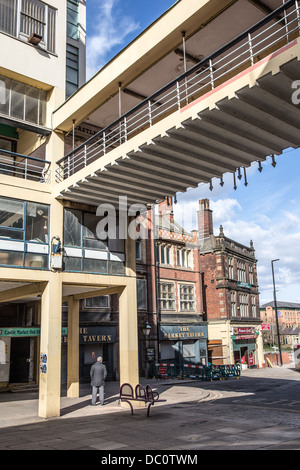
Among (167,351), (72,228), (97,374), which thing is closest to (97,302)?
(167,351)

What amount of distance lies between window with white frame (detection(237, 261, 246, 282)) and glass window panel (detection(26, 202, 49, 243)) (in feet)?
99.3

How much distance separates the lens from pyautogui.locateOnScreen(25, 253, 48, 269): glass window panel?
14.3 m

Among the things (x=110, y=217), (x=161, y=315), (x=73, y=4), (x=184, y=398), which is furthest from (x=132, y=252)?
(x=161, y=315)

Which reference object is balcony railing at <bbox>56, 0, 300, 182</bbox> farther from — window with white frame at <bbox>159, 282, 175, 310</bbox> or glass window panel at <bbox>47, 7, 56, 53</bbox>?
window with white frame at <bbox>159, 282, 175, 310</bbox>

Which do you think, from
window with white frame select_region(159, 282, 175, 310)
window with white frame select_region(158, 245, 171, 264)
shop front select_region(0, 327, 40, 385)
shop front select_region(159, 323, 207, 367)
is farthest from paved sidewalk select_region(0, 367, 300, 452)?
window with white frame select_region(158, 245, 171, 264)

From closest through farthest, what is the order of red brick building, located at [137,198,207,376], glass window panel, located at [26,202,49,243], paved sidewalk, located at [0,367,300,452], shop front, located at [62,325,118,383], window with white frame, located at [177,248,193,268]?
paved sidewalk, located at [0,367,300,452]
glass window panel, located at [26,202,49,243]
shop front, located at [62,325,118,383]
red brick building, located at [137,198,207,376]
window with white frame, located at [177,248,193,268]

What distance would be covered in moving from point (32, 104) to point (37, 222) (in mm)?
5010

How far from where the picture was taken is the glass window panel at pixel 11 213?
1395cm

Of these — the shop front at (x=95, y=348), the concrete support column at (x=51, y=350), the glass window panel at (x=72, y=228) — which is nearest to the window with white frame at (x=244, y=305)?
the shop front at (x=95, y=348)

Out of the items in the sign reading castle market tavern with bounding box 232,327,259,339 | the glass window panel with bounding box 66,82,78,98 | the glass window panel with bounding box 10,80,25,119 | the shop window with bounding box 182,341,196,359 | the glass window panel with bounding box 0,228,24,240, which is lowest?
the shop window with bounding box 182,341,196,359

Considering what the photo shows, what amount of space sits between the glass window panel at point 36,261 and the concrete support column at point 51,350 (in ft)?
1.64

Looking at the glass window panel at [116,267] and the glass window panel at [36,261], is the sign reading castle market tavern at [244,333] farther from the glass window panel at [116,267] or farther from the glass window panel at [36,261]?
the glass window panel at [36,261]

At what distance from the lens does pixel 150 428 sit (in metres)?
11.0
